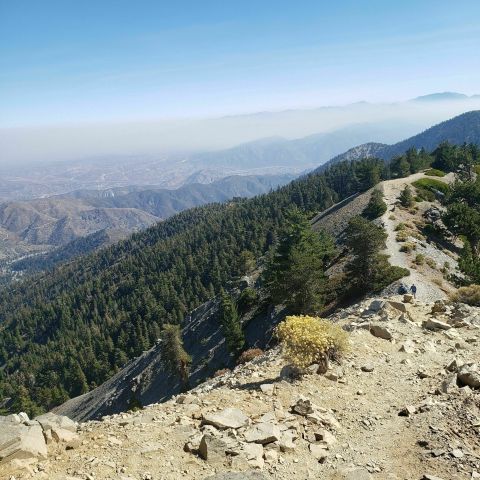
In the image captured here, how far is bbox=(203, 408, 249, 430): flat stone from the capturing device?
14.5m

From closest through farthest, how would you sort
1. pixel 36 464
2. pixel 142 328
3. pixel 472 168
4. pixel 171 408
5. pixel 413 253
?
pixel 36 464
pixel 171 408
pixel 413 253
pixel 472 168
pixel 142 328

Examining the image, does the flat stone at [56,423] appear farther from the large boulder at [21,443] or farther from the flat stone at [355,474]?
the flat stone at [355,474]

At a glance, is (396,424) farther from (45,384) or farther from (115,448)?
(45,384)

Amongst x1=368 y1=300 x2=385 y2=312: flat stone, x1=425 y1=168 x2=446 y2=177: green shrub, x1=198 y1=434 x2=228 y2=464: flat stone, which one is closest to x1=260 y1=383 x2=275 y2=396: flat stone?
x1=198 y1=434 x2=228 y2=464: flat stone

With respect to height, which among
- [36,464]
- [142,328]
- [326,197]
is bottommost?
[142,328]

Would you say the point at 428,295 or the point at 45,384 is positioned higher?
the point at 428,295

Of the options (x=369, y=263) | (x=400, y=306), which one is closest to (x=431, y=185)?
(x=369, y=263)

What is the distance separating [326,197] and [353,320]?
15701cm

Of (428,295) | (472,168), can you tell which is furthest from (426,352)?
(472,168)

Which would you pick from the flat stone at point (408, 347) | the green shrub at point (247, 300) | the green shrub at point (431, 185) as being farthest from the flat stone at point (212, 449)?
the green shrub at point (431, 185)

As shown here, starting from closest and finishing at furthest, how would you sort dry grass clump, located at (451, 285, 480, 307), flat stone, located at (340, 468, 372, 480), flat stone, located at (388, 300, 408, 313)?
flat stone, located at (340, 468, 372, 480)
flat stone, located at (388, 300, 408, 313)
dry grass clump, located at (451, 285, 480, 307)

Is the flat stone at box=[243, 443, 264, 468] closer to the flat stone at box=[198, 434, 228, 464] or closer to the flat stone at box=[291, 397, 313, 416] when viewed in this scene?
the flat stone at box=[198, 434, 228, 464]

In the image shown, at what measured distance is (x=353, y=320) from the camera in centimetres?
2714

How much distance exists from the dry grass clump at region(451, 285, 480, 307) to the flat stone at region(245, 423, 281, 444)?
22257 mm
